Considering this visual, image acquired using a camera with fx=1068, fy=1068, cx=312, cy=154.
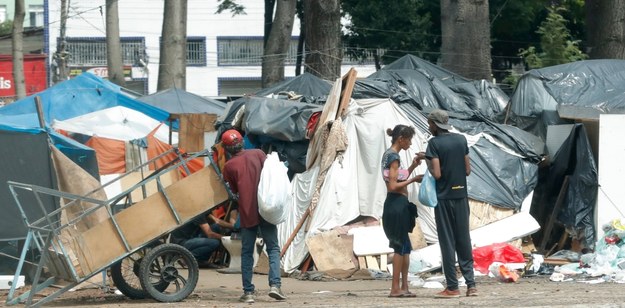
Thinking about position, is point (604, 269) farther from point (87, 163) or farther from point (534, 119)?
point (87, 163)

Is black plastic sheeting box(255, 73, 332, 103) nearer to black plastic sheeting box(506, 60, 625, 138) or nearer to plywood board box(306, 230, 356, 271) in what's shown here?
black plastic sheeting box(506, 60, 625, 138)

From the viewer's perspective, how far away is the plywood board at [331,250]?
12.6m

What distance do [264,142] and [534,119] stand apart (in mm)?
3697

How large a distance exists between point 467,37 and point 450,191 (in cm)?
897

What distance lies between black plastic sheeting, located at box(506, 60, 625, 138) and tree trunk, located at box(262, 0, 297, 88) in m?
12.4

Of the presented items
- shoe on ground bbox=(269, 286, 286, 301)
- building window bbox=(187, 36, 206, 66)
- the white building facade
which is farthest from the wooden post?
building window bbox=(187, 36, 206, 66)

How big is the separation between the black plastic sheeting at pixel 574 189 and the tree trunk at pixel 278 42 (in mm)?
13666

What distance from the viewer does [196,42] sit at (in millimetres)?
52594

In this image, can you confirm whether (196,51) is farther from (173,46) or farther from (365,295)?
(365,295)

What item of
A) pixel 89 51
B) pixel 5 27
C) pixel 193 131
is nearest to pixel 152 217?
pixel 193 131

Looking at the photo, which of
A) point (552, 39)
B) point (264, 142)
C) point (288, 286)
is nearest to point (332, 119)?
point (264, 142)

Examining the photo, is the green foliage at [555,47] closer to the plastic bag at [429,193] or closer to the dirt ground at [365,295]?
the dirt ground at [365,295]

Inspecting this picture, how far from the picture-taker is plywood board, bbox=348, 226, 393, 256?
1262cm

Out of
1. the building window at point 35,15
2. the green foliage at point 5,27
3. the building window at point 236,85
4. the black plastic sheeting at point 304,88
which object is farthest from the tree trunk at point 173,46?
the building window at point 35,15
